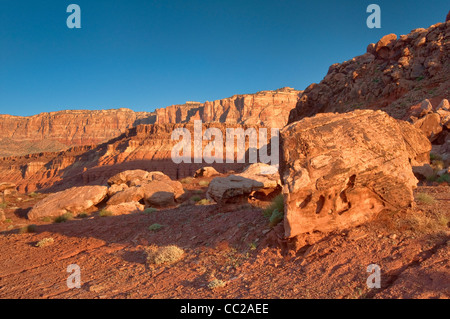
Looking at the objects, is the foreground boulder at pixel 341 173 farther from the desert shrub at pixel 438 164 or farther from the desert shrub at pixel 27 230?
the desert shrub at pixel 27 230

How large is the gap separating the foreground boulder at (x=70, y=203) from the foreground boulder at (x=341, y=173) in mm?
15711

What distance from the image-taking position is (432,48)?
26312 mm

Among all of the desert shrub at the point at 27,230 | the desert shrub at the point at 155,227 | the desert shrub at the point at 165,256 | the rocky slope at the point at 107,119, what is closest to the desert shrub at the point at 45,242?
the desert shrub at the point at 27,230

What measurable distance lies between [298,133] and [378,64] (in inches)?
1249

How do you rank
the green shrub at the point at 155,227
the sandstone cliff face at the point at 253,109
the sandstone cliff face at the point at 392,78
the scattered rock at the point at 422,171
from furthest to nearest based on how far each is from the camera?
the sandstone cliff face at the point at 253,109 < the sandstone cliff face at the point at 392,78 < the scattered rock at the point at 422,171 < the green shrub at the point at 155,227

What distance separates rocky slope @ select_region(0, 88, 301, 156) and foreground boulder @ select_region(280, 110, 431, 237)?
104m

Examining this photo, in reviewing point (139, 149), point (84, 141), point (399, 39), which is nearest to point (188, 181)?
point (399, 39)

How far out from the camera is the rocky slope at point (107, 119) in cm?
11438

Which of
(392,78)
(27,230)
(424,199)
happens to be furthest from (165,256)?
(392,78)

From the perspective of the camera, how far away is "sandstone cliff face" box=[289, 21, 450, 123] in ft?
79.9

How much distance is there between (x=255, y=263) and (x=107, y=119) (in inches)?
5684

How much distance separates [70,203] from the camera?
17.2 m

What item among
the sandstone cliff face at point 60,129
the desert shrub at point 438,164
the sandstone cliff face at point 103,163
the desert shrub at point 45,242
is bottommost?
the desert shrub at point 45,242

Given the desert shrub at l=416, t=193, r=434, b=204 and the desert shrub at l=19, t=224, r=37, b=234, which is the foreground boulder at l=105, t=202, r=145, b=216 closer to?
the desert shrub at l=19, t=224, r=37, b=234
